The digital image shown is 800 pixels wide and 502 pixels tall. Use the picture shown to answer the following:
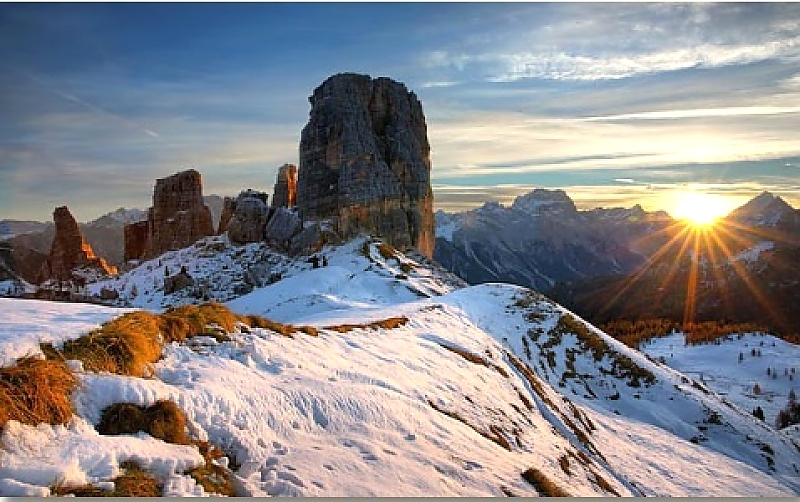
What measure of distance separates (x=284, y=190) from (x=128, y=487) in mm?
91911

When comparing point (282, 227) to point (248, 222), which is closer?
point (282, 227)

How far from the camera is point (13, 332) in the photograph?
29.2 ft

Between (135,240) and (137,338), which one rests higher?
(135,240)

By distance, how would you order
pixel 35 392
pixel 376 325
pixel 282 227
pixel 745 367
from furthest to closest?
pixel 745 367
pixel 282 227
pixel 376 325
pixel 35 392

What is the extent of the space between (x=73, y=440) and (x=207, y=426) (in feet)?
7.21

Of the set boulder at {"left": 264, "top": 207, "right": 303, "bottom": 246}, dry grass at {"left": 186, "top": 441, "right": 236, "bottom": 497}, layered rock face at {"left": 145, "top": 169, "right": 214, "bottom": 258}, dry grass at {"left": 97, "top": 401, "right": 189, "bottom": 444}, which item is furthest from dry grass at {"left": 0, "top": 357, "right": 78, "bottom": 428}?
layered rock face at {"left": 145, "top": 169, "right": 214, "bottom": 258}

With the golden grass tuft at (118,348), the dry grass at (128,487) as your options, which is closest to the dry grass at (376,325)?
the golden grass tuft at (118,348)

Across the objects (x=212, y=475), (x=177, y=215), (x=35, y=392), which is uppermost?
(x=177, y=215)

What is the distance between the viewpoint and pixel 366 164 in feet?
276

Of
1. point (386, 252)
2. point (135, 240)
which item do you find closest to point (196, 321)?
point (386, 252)

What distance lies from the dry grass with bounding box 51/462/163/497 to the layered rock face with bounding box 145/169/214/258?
9368 cm

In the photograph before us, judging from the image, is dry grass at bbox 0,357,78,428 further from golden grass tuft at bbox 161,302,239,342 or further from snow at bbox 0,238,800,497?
golden grass tuft at bbox 161,302,239,342

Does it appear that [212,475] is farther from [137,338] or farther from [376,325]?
[376,325]

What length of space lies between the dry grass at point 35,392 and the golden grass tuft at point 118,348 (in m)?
0.81
